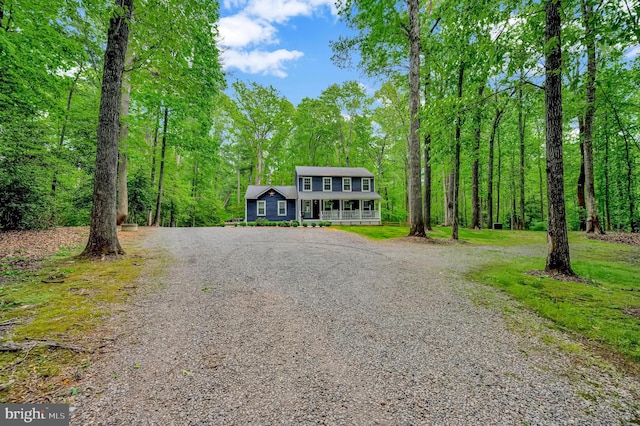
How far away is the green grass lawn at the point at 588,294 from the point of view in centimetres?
291

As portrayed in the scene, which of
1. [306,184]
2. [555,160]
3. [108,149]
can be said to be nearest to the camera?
[555,160]

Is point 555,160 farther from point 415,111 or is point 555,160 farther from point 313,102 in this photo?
point 313,102

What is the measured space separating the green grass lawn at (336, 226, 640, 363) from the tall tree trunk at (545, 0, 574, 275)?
1.61 ft

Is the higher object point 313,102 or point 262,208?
point 313,102

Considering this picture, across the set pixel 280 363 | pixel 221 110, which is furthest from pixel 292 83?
pixel 280 363

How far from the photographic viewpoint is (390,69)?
13445 millimetres

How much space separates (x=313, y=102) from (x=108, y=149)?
2435 cm

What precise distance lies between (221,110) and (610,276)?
29.2m

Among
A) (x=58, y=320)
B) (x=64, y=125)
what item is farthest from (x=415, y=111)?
(x=64, y=125)

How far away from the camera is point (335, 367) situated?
2293mm

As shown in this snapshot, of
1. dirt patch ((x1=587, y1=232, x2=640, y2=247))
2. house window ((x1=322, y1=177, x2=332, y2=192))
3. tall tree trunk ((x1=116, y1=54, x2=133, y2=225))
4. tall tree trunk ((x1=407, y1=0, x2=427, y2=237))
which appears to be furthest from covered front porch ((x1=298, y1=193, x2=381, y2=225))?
dirt patch ((x1=587, y1=232, x2=640, y2=247))

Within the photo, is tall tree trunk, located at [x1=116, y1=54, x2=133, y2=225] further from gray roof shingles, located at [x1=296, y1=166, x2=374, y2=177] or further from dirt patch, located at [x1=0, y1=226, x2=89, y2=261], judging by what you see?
gray roof shingles, located at [x1=296, y1=166, x2=374, y2=177]

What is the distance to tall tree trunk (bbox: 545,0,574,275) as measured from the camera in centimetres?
520

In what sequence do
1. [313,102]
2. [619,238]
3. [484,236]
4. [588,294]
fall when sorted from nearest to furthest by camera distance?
1. [588,294]
2. [619,238]
3. [484,236]
4. [313,102]
